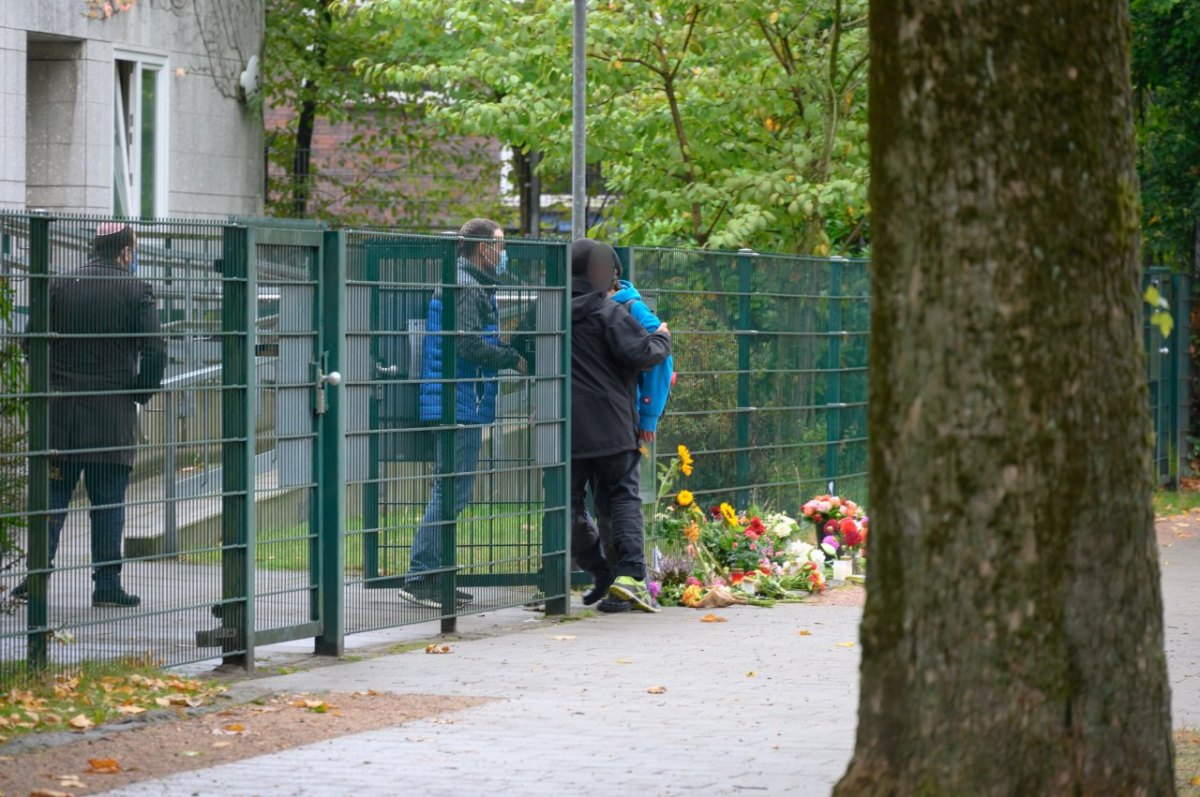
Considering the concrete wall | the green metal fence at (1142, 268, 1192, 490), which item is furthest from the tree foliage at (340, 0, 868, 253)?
the green metal fence at (1142, 268, 1192, 490)

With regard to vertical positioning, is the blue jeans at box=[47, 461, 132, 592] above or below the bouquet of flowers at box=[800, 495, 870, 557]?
above

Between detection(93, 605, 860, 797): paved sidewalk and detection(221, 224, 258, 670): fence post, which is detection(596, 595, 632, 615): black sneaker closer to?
detection(93, 605, 860, 797): paved sidewalk

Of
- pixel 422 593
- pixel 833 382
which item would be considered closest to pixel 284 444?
pixel 422 593

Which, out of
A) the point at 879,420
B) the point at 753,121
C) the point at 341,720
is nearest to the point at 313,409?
the point at 341,720

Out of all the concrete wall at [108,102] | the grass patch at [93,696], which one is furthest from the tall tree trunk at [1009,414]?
the concrete wall at [108,102]

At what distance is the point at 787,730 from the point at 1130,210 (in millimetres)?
2967

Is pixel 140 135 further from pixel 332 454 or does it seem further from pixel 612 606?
pixel 332 454

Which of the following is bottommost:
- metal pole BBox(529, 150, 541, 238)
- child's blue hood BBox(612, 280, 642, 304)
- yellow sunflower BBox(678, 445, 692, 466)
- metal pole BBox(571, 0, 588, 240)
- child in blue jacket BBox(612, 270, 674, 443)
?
yellow sunflower BBox(678, 445, 692, 466)

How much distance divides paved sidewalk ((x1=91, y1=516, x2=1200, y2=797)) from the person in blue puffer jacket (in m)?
0.51

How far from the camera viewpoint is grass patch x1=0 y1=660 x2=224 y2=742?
721 cm

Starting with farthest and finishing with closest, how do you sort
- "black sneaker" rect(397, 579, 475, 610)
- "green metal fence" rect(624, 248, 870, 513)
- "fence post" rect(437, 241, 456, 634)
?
"green metal fence" rect(624, 248, 870, 513)
"fence post" rect(437, 241, 456, 634)
"black sneaker" rect(397, 579, 475, 610)

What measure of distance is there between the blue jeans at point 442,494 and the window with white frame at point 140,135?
381 inches

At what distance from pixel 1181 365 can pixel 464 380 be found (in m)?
13.0

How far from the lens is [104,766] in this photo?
21.5 feet
